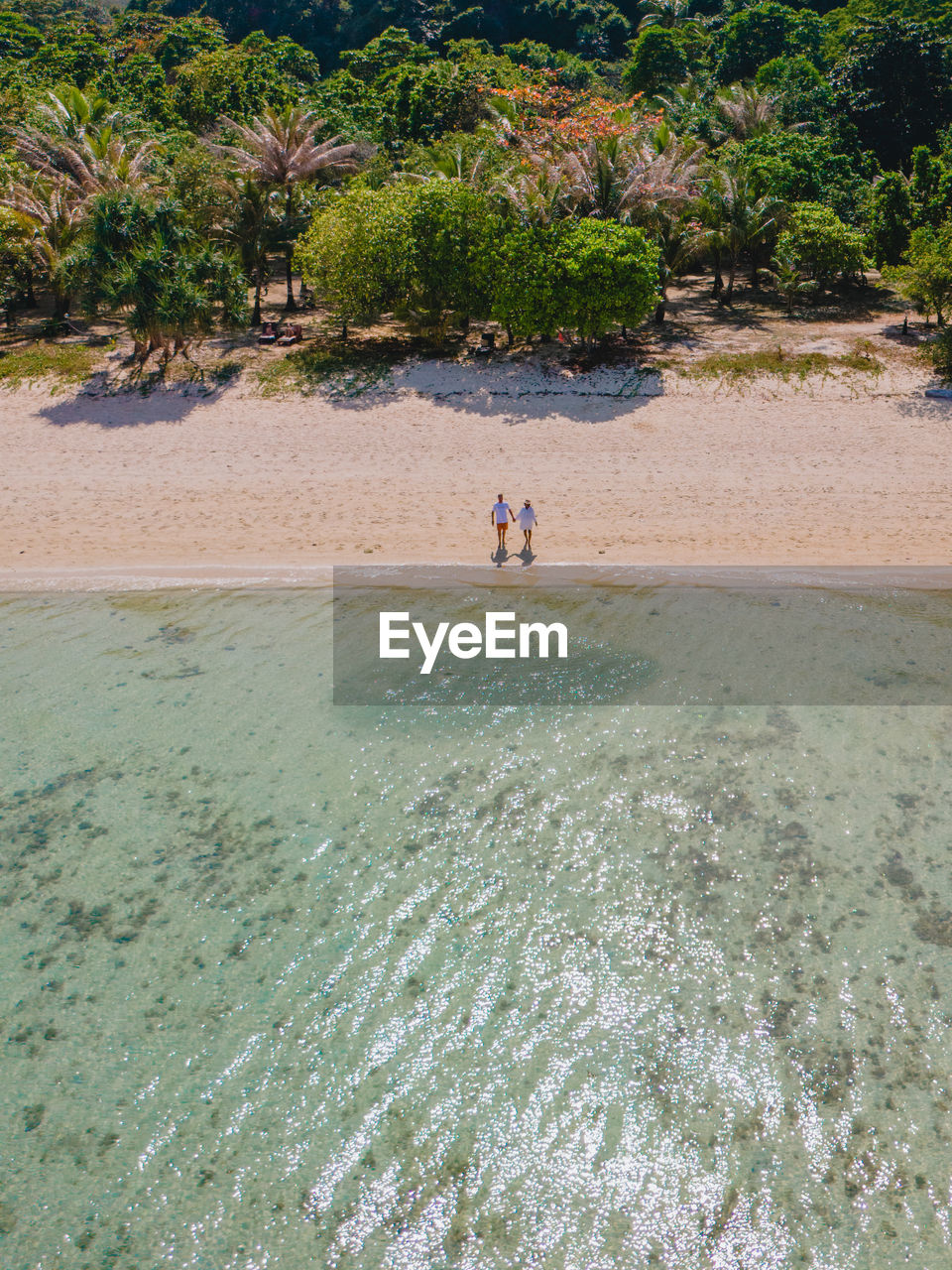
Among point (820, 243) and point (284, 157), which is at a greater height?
point (284, 157)

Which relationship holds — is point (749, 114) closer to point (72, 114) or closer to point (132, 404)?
point (72, 114)

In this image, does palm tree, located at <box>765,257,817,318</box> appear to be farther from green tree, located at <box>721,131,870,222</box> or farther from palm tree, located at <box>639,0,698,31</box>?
palm tree, located at <box>639,0,698,31</box>

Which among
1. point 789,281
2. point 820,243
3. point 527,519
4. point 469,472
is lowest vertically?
point 527,519

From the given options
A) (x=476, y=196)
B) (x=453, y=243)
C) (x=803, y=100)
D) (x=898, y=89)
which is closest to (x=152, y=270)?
(x=453, y=243)

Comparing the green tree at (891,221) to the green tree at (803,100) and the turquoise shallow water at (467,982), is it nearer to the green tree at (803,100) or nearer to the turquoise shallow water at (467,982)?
the green tree at (803,100)

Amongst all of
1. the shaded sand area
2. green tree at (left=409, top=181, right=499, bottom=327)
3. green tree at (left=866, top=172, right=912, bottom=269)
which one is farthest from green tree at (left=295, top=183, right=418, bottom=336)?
green tree at (left=866, top=172, right=912, bottom=269)

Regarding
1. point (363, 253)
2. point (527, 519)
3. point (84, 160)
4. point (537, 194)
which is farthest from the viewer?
point (84, 160)
